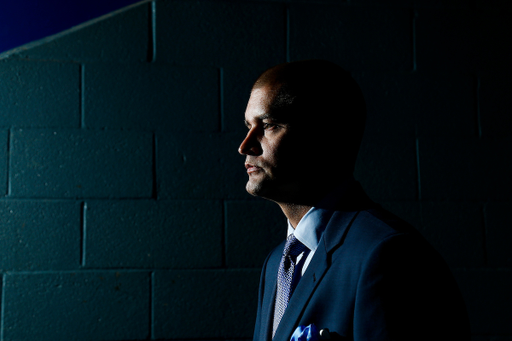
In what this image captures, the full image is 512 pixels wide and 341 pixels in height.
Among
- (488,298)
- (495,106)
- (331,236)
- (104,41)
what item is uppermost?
(104,41)

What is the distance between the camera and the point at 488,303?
6.05 ft

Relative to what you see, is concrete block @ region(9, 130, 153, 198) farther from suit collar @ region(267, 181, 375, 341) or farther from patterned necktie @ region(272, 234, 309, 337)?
suit collar @ region(267, 181, 375, 341)

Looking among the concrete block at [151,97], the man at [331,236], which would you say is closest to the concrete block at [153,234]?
the concrete block at [151,97]

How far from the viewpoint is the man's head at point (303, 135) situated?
115 centimetres

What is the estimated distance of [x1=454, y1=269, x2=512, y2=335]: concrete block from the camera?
1834 millimetres

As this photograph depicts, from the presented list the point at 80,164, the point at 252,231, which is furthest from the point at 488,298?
the point at 80,164

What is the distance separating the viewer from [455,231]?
188cm

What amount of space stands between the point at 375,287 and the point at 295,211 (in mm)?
365

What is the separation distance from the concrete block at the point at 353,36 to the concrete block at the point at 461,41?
3.1 inches

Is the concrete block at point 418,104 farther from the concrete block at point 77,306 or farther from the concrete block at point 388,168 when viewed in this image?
the concrete block at point 77,306

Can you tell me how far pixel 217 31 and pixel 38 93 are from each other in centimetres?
76

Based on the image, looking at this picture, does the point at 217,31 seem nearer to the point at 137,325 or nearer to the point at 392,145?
the point at 392,145

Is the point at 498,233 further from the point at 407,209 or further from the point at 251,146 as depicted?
the point at 251,146

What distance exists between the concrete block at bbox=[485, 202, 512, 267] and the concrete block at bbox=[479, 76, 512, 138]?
12.4 inches
